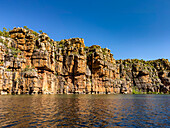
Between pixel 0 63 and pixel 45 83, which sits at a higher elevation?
pixel 0 63

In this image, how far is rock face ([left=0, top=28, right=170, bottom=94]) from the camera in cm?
8723

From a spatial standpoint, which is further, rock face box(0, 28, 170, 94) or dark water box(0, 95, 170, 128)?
rock face box(0, 28, 170, 94)

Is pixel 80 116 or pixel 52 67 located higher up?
pixel 52 67

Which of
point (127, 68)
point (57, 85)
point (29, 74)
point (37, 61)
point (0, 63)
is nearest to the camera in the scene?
point (0, 63)

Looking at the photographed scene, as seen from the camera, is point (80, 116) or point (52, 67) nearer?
point (80, 116)

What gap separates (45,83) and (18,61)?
→ 24562 mm

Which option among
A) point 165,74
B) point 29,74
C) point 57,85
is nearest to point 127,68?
point 165,74

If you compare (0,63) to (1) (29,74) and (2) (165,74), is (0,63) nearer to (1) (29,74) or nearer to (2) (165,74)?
(1) (29,74)

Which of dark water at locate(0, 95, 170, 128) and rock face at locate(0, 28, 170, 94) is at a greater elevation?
rock face at locate(0, 28, 170, 94)

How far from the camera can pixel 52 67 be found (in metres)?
114

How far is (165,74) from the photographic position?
200 metres

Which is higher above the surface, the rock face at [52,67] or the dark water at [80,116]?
the rock face at [52,67]

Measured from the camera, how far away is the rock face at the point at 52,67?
87.2m

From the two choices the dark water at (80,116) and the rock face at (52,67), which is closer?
the dark water at (80,116)
